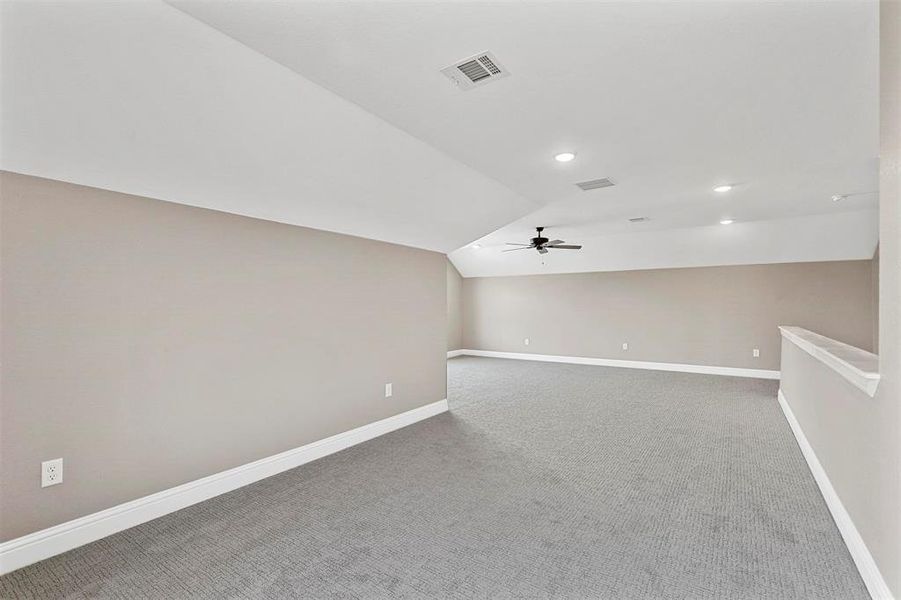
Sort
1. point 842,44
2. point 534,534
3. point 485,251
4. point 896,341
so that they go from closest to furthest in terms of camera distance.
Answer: point 896,341, point 842,44, point 534,534, point 485,251

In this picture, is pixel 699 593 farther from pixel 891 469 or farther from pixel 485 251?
pixel 485 251

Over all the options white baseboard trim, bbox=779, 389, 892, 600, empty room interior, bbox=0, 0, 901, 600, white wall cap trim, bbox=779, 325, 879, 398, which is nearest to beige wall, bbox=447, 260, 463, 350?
empty room interior, bbox=0, 0, 901, 600

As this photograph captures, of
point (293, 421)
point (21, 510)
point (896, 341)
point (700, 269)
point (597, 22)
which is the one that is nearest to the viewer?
point (896, 341)

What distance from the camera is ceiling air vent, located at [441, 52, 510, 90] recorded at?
6.61ft

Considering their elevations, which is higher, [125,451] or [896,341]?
[896,341]

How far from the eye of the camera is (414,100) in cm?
242

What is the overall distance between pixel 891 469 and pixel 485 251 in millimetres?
7443

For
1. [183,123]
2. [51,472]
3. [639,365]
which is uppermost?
[183,123]

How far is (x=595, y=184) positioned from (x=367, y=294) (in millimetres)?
2449

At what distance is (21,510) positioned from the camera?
209 cm

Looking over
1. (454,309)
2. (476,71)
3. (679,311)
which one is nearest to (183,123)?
(476,71)

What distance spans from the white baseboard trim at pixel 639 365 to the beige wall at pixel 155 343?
19.2 feet

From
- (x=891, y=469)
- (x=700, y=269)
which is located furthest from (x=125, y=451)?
(x=700, y=269)

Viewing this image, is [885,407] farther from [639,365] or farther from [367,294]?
[639,365]
